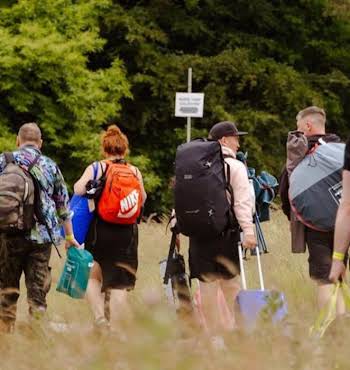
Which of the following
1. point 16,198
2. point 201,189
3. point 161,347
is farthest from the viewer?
point 16,198

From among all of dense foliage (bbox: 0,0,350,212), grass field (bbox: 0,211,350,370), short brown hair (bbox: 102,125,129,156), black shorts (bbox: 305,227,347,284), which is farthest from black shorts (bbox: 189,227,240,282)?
dense foliage (bbox: 0,0,350,212)

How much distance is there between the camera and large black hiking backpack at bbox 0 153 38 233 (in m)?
8.77

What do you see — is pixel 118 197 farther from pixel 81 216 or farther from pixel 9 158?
pixel 9 158

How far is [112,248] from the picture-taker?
31.5 ft

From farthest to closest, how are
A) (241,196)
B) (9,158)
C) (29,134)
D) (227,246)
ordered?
1. (29,134)
2. (9,158)
3. (227,246)
4. (241,196)

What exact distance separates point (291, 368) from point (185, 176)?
13.4 ft

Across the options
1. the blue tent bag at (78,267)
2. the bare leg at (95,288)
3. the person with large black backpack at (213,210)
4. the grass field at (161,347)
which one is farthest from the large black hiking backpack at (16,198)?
the grass field at (161,347)

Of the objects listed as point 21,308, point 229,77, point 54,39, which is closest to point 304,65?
point 229,77

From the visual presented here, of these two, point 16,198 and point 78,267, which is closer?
point 16,198

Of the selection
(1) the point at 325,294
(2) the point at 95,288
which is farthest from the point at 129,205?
(1) the point at 325,294

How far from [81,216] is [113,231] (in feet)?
0.88

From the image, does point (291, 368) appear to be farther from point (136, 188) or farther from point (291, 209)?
point (136, 188)

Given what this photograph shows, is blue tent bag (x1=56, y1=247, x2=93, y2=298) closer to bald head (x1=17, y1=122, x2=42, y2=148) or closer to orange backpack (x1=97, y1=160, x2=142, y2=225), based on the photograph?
orange backpack (x1=97, y1=160, x2=142, y2=225)

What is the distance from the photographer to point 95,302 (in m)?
9.41
